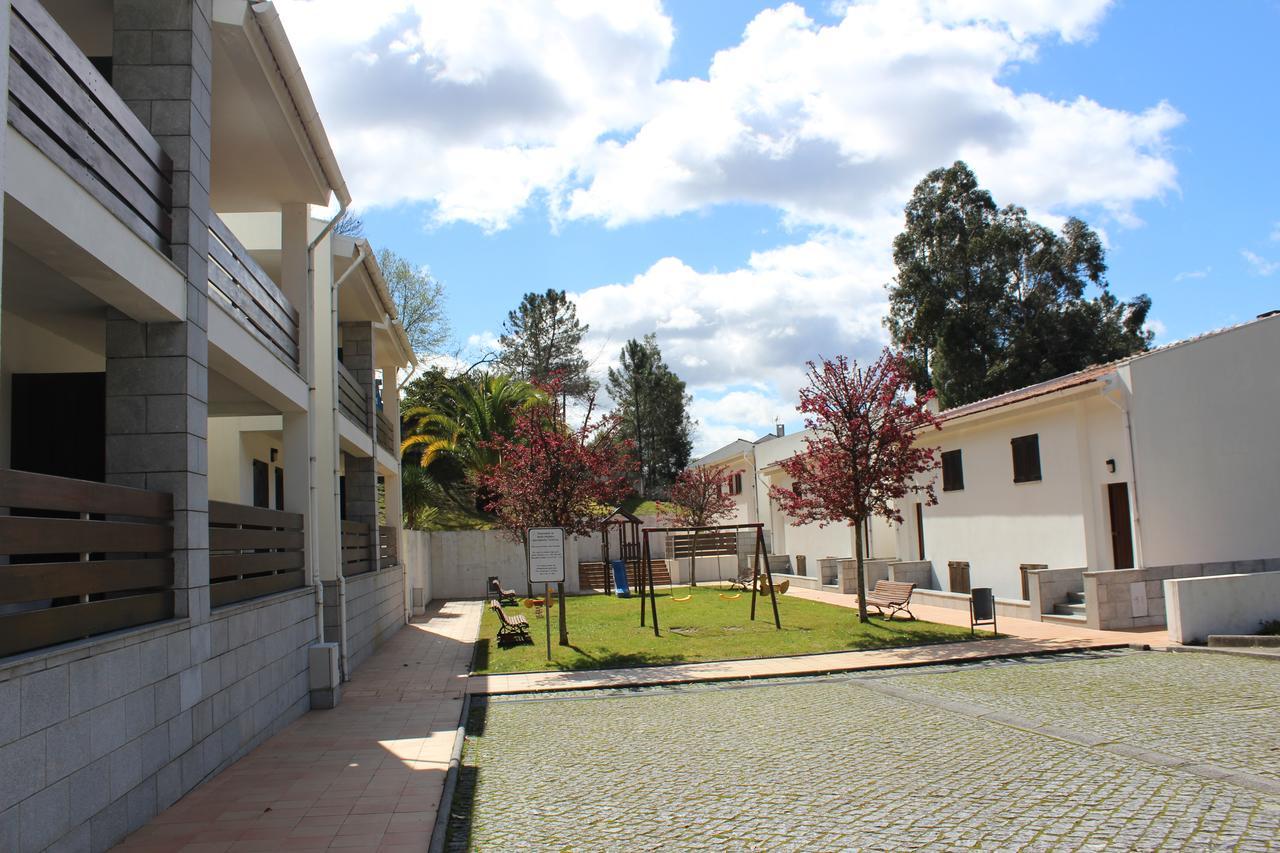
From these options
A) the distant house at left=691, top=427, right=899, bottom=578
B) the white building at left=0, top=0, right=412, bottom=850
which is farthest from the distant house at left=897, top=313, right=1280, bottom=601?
the white building at left=0, top=0, right=412, bottom=850

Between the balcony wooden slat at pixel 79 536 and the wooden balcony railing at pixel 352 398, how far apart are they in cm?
800

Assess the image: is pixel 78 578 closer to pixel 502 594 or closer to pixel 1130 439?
pixel 1130 439

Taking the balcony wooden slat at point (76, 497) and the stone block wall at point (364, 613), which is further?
the stone block wall at point (364, 613)

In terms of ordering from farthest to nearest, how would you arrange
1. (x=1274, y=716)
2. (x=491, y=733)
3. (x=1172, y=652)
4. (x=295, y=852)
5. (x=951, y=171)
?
(x=951, y=171) → (x=1172, y=652) → (x=491, y=733) → (x=1274, y=716) → (x=295, y=852)

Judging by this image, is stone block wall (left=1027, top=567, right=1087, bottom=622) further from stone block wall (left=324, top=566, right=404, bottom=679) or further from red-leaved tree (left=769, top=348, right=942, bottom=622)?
stone block wall (left=324, top=566, right=404, bottom=679)

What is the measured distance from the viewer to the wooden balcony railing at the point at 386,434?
820 inches

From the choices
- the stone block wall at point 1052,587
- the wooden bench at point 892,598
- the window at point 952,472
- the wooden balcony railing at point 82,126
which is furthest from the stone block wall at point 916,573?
the wooden balcony railing at point 82,126

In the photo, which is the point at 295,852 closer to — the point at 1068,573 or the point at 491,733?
the point at 491,733

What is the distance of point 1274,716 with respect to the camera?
8828mm

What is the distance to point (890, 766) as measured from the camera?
7598 mm

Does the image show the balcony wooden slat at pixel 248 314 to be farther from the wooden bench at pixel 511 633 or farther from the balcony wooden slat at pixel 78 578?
the wooden bench at pixel 511 633

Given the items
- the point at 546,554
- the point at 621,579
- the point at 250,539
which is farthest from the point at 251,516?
the point at 621,579

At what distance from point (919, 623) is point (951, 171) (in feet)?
92.5

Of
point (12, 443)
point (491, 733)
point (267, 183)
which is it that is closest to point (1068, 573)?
point (491, 733)
